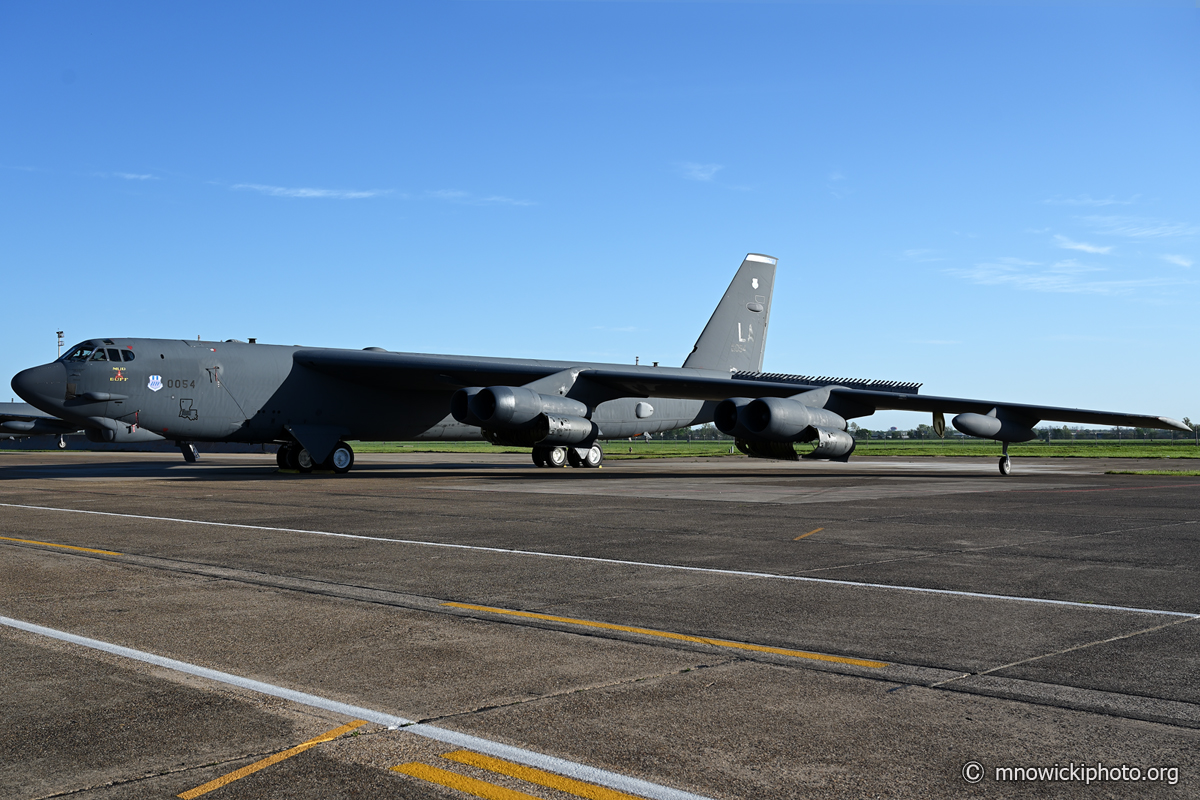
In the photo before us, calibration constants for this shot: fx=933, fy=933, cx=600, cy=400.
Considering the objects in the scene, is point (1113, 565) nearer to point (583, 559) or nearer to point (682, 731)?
point (583, 559)

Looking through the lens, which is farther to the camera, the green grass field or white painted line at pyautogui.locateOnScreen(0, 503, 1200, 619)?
the green grass field

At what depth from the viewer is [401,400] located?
2795 centimetres

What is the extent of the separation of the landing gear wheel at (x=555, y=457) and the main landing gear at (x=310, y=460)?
24.5 feet

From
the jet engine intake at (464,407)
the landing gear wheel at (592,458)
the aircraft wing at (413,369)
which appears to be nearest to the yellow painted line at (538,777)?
the jet engine intake at (464,407)

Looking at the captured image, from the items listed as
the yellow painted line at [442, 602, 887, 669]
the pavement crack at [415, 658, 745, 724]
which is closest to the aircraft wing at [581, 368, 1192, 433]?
the yellow painted line at [442, 602, 887, 669]

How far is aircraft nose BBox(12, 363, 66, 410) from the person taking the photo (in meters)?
22.9

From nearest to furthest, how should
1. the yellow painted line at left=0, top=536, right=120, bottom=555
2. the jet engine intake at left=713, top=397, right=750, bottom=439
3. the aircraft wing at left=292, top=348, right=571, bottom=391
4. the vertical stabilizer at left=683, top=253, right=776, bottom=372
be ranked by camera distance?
the yellow painted line at left=0, top=536, right=120, bottom=555 < the aircraft wing at left=292, top=348, right=571, bottom=391 < the jet engine intake at left=713, top=397, right=750, bottom=439 < the vertical stabilizer at left=683, top=253, right=776, bottom=372

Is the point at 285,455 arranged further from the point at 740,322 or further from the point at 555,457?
the point at 740,322

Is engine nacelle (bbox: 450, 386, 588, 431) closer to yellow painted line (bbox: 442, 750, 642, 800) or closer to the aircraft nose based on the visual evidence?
the aircraft nose

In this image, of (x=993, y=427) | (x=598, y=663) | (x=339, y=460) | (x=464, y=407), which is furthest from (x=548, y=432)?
(x=598, y=663)

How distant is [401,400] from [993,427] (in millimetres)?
17734

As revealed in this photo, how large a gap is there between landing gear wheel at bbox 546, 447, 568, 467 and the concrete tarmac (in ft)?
67.4

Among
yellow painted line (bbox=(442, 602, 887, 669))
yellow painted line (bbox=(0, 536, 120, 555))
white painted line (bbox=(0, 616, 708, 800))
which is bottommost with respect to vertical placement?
yellow painted line (bbox=(0, 536, 120, 555))

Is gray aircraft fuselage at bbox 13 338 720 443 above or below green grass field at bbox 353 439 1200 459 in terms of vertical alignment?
above
